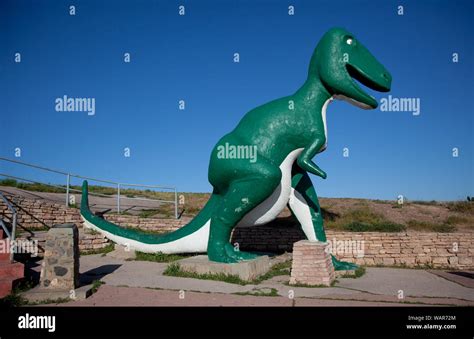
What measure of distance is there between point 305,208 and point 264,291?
228cm

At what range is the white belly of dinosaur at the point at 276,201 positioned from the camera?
6699 mm

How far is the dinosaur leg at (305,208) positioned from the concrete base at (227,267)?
1.13m

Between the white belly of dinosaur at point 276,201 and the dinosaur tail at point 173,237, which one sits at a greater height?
the white belly of dinosaur at point 276,201

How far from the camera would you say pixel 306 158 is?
6.30 m

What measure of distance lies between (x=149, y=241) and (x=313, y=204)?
343 centimetres

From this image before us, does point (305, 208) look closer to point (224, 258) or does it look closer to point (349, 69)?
point (224, 258)

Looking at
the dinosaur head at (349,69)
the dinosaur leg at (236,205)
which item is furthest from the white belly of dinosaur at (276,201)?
the dinosaur head at (349,69)

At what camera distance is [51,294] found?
477 cm

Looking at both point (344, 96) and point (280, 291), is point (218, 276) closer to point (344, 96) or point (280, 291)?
point (280, 291)

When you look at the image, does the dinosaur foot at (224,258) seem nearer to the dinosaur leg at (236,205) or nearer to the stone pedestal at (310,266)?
the dinosaur leg at (236,205)

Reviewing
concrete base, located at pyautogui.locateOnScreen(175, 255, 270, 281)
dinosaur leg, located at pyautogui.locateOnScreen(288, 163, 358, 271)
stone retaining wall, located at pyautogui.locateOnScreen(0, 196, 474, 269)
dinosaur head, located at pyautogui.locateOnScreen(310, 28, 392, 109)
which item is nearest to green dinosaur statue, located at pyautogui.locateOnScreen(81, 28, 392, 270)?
dinosaur head, located at pyautogui.locateOnScreen(310, 28, 392, 109)

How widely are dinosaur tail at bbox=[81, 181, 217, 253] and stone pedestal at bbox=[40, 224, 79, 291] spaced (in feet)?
8.06

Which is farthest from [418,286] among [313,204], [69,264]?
[69,264]

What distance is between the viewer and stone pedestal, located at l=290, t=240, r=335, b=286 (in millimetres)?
5844
